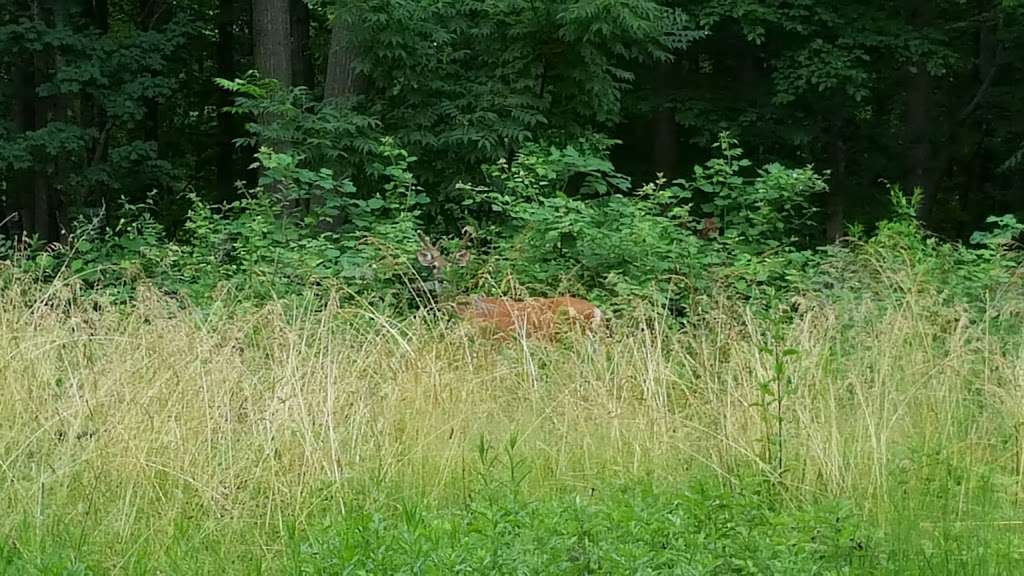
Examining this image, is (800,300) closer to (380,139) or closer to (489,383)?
(489,383)

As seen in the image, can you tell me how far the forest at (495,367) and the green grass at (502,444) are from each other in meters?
0.02

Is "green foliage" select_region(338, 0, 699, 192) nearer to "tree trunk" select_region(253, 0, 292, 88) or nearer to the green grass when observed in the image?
"tree trunk" select_region(253, 0, 292, 88)

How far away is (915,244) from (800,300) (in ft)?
9.88

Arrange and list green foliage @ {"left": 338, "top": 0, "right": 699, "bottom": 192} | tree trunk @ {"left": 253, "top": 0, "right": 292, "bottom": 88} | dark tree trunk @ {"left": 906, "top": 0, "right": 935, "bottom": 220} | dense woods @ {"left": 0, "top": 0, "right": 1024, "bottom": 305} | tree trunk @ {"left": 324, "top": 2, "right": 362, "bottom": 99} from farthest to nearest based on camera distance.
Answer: dark tree trunk @ {"left": 906, "top": 0, "right": 935, "bottom": 220}, tree trunk @ {"left": 253, "top": 0, "right": 292, "bottom": 88}, tree trunk @ {"left": 324, "top": 2, "right": 362, "bottom": 99}, green foliage @ {"left": 338, "top": 0, "right": 699, "bottom": 192}, dense woods @ {"left": 0, "top": 0, "right": 1024, "bottom": 305}

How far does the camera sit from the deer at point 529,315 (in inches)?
230

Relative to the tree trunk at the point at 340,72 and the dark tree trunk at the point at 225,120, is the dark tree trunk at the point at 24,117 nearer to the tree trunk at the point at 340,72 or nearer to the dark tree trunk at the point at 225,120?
the dark tree trunk at the point at 225,120

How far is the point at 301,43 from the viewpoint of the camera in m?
16.6

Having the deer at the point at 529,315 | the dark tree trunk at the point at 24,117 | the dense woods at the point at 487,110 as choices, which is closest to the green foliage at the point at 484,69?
the dense woods at the point at 487,110

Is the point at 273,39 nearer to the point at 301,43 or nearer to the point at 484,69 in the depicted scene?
the point at 484,69

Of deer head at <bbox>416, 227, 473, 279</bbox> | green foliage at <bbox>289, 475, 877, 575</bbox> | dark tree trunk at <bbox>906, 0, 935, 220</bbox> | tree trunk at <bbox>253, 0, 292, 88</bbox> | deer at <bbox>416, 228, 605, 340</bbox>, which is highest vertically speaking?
tree trunk at <bbox>253, 0, 292, 88</bbox>

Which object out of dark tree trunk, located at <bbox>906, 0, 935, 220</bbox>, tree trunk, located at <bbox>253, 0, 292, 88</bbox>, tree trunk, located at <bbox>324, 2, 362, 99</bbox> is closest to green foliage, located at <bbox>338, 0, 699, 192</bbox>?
tree trunk, located at <bbox>324, 2, 362, 99</bbox>

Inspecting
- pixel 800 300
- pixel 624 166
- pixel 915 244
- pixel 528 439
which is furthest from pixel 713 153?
pixel 528 439

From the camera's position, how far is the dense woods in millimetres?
9828

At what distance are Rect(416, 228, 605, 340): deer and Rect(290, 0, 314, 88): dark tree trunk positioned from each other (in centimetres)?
1053
